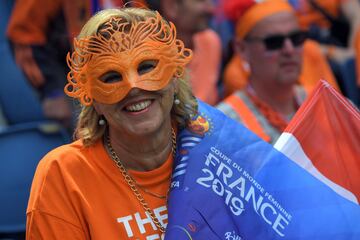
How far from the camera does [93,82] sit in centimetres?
339

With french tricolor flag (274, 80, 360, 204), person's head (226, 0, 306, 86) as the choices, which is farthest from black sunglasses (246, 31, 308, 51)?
french tricolor flag (274, 80, 360, 204)

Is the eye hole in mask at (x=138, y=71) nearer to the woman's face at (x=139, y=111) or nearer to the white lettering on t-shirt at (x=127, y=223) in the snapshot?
the woman's face at (x=139, y=111)

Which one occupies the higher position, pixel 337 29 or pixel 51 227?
pixel 337 29

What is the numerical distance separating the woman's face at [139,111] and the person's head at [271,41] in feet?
6.86

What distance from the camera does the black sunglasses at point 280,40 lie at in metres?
5.43

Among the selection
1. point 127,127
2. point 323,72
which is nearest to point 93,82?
point 127,127

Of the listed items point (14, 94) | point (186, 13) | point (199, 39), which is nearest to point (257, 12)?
point (186, 13)

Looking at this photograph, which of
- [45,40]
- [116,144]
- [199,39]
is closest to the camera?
[116,144]

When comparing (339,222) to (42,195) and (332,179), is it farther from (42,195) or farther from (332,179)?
(42,195)

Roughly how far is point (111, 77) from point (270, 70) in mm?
2251

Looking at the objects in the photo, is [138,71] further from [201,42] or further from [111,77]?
[201,42]

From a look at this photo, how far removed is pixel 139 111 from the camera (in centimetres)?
339

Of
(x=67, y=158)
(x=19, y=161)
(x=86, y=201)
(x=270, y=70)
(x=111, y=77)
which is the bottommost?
(x=19, y=161)

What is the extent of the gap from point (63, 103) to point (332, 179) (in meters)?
2.48
